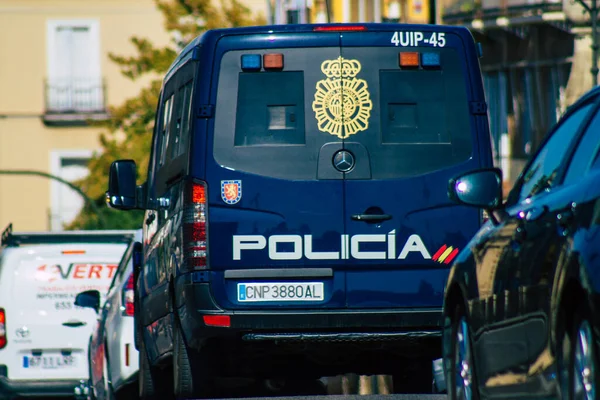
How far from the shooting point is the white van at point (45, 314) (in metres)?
18.3

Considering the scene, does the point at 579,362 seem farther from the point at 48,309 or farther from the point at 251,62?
the point at 48,309

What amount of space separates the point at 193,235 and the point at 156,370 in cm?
270

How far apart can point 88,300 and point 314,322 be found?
6319 millimetres

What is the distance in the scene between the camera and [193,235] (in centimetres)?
1053

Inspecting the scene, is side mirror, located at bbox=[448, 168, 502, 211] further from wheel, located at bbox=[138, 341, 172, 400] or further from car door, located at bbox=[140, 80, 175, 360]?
wheel, located at bbox=[138, 341, 172, 400]

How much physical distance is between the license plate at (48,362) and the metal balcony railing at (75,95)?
42.8m

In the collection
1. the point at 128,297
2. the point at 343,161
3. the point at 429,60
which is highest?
the point at 429,60

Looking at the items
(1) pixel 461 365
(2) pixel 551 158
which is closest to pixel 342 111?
(1) pixel 461 365

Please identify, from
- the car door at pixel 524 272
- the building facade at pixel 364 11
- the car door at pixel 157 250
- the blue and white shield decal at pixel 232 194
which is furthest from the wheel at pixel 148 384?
the building facade at pixel 364 11

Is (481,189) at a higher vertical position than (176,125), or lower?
lower

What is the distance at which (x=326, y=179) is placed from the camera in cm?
1053

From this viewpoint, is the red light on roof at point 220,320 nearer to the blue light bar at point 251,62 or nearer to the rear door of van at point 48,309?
the blue light bar at point 251,62

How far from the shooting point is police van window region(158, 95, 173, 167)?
39.2 ft

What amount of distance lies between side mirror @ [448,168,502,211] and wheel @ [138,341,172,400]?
5.41 meters
